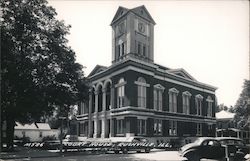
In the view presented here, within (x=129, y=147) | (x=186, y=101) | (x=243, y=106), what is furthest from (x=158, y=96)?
(x=243, y=106)

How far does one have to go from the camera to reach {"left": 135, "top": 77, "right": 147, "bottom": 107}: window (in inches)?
1410

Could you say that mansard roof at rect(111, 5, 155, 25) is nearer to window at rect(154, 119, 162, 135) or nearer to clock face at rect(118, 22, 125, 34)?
clock face at rect(118, 22, 125, 34)

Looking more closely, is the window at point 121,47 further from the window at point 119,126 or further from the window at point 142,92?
the window at point 119,126

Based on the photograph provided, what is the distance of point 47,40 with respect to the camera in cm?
2728

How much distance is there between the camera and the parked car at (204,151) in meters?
17.7

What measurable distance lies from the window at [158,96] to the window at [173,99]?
8.08 feet

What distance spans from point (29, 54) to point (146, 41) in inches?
742

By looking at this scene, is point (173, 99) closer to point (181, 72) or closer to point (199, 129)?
point (181, 72)

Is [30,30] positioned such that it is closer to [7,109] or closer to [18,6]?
[18,6]

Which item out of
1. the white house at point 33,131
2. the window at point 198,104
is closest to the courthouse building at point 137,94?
the window at point 198,104

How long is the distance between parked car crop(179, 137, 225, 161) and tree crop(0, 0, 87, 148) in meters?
13.7

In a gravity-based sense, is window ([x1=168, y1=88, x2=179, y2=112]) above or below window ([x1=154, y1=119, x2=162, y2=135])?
above

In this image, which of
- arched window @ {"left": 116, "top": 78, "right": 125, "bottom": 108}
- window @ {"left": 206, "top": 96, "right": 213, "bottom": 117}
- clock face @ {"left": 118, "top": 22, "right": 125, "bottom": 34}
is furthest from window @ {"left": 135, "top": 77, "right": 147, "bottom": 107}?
window @ {"left": 206, "top": 96, "right": 213, "bottom": 117}

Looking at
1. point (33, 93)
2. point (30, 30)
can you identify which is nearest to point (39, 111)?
point (33, 93)
